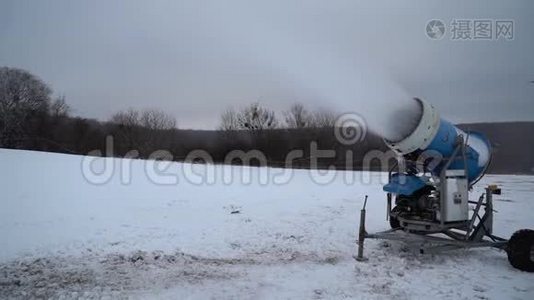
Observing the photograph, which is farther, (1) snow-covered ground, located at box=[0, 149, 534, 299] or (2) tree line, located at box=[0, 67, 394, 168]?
(2) tree line, located at box=[0, 67, 394, 168]

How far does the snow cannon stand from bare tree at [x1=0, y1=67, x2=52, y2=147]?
47609mm

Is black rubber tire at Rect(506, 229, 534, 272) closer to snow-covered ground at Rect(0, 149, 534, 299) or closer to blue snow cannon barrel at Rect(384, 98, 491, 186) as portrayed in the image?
snow-covered ground at Rect(0, 149, 534, 299)

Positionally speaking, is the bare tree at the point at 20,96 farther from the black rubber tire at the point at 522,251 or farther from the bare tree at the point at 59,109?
the black rubber tire at the point at 522,251

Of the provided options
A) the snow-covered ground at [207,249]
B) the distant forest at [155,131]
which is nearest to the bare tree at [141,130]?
the distant forest at [155,131]

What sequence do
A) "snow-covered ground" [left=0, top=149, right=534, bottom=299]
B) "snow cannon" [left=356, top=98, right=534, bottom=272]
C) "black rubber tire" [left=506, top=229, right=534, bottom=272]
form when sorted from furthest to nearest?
"snow cannon" [left=356, top=98, right=534, bottom=272] < "black rubber tire" [left=506, top=229, right=534, bottom=272] < "snow-covered ground" [left=0, top=149, right=534, bottom=299]

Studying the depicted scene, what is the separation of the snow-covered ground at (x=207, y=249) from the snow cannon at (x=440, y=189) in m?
0.39

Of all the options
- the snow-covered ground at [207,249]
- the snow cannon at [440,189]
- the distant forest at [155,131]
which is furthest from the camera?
the distant forest at [155,131]

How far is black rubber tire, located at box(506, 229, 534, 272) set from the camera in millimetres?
7223

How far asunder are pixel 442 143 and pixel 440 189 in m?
0.87

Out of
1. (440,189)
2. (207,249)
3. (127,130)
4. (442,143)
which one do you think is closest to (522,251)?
(440,189)

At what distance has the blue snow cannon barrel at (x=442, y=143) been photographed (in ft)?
25.4

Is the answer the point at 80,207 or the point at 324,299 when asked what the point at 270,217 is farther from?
the point at 324,299

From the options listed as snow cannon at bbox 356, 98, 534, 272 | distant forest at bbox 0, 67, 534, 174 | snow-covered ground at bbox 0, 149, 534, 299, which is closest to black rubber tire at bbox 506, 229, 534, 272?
snow cannon at bbox 356, 98, 534, 272

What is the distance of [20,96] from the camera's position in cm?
5481
